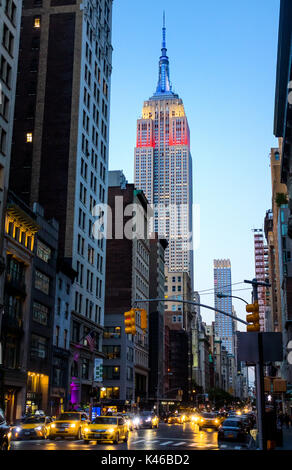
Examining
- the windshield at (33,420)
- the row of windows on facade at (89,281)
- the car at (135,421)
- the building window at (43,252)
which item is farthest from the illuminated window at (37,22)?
the windshield at (33,420)

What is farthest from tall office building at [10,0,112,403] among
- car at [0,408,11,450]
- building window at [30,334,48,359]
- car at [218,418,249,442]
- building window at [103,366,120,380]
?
car at [0,408,11,450]

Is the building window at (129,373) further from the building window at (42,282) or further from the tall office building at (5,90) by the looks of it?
the tall office building at (5,90)

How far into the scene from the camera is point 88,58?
281ft

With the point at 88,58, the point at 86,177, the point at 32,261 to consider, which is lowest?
the point at 32,261

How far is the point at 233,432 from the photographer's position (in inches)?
1355

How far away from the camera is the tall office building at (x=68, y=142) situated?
75.7m

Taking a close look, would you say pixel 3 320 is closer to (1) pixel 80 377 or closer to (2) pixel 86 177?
(1) pixel 80 377

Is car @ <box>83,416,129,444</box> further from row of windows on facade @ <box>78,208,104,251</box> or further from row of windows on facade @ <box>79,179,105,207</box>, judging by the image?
row of windows on facade @ <box>79,179,105,207</box>

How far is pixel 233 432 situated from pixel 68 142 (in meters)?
52.1

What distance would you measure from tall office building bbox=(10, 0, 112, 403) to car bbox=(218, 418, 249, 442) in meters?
39.1

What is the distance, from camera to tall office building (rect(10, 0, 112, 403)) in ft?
248

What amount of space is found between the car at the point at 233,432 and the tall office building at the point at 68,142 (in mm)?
39086
